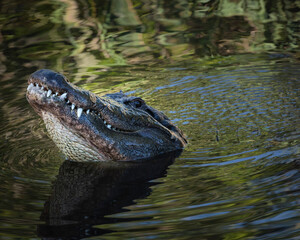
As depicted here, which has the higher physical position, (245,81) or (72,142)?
(72,142)

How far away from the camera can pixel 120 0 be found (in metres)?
14.6

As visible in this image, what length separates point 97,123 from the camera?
5.50 meters

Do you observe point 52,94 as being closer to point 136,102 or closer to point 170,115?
point 136,102

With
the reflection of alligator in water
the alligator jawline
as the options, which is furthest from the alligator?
the reflection of alligator in water

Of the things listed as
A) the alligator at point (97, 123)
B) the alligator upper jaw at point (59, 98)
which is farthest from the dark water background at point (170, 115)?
the alligator upper jaw at point (59, 98)

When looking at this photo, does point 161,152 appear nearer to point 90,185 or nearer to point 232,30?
point 90,185

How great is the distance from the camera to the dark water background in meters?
4.17

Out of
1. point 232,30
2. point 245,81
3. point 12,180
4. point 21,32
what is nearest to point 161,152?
point 12,180

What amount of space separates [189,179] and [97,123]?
114 cm

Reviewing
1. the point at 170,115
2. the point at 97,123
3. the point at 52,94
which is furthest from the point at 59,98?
the point at 170,115

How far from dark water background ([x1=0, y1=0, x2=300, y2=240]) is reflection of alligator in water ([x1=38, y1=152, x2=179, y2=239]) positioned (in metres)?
0.02

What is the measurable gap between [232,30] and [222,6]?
87.7 inches

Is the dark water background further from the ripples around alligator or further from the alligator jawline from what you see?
the alligator jawline

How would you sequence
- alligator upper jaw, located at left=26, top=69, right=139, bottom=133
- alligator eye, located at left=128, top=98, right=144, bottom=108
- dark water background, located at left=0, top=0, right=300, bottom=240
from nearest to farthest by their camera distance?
dark water background, located at left=0, top=0, right=300, bottom=240, alligator upper jaw, located at left=26, top=69, right=139, bottom=133, alligator eye, located at left=128, top=98, right=144, bottom=108
